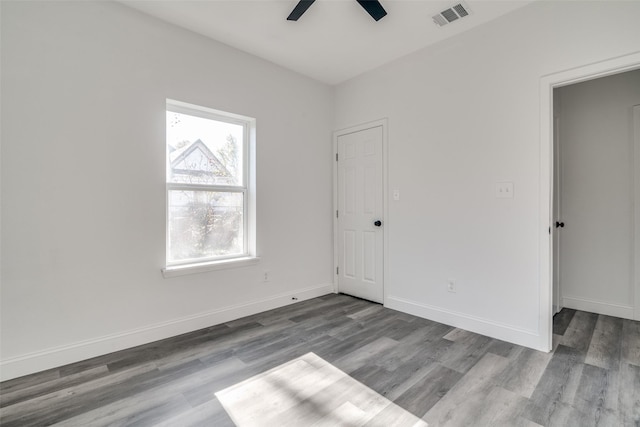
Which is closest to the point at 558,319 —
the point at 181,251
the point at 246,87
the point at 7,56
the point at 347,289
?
the point at 347,289

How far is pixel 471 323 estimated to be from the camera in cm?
285

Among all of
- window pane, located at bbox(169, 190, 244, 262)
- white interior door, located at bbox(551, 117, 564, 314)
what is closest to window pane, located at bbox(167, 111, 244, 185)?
window pane, located at bbox(169, 190, 244, 262)

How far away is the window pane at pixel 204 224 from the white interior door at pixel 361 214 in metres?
1.42

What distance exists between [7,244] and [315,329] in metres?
2.44

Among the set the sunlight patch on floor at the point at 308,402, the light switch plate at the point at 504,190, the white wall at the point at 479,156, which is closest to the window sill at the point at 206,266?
the sunlight patch on floor at the point at 308,402

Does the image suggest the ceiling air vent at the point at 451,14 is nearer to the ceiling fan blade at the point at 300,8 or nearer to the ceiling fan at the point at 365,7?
the ceiling fan at the point at 365,7

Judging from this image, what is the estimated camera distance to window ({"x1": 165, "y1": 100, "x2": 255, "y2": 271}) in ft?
9.45

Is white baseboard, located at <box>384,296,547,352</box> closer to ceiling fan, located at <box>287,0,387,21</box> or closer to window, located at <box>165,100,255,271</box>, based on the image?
window, located at <box>165,100,255,271</box>

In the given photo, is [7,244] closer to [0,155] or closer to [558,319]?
[0,155]

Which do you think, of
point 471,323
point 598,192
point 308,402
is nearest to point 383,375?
point 308,402

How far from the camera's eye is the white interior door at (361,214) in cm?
366

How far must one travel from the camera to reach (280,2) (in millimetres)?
2461

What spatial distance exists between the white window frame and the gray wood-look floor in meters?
0.62

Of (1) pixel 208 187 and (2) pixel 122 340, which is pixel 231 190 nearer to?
(1) pixel 208 187
